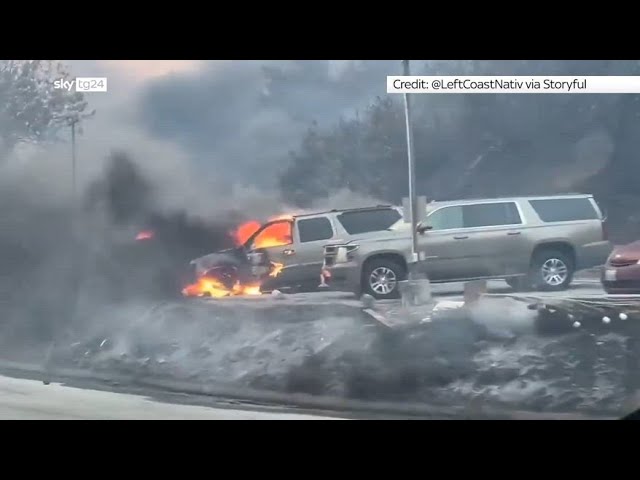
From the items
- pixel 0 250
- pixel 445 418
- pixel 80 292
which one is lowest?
pixel 445 418

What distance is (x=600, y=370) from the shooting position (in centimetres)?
430

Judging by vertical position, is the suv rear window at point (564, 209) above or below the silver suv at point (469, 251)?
above

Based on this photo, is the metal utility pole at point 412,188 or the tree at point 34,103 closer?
the metal utility pole at point 412,188

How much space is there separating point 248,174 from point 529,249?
1763 mm

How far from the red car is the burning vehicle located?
4.31 ft

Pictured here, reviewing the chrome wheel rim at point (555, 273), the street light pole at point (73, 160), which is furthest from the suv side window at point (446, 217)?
the street light pole at point (73, 160)

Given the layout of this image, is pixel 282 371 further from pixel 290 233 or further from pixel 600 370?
pixel 600 370

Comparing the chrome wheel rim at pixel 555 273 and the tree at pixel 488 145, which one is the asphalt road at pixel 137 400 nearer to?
the chrome wheel rim at pixel 555 273

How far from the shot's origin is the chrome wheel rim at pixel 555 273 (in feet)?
14.1

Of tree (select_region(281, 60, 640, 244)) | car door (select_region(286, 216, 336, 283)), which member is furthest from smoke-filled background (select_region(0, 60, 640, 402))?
car door (select_region(286, 216, 336, 283))

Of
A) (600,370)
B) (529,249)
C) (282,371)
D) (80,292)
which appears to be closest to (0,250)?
(80,292)

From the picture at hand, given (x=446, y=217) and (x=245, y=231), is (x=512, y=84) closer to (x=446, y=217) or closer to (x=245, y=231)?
(x=446, y=217)

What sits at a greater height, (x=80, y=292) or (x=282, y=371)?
(x=80, y=292)

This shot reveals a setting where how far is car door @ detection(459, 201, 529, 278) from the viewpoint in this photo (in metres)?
4.31
